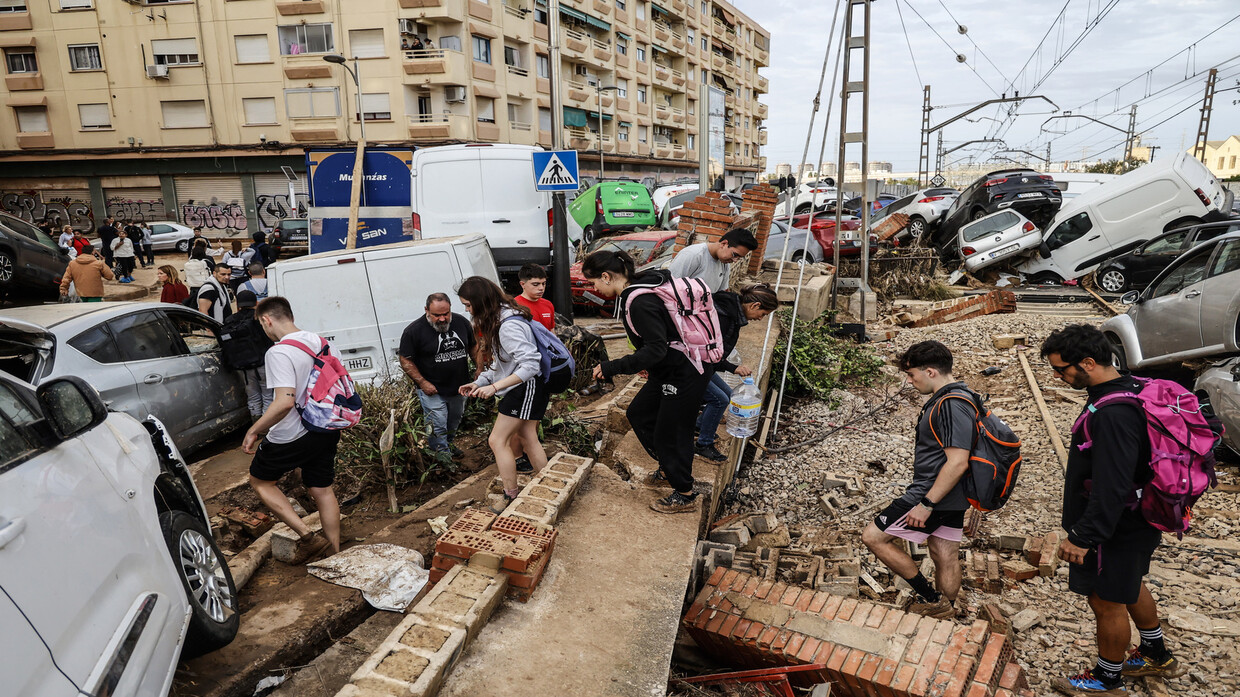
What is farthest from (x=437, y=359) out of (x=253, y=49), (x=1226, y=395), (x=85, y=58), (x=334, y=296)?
(x=85, y=58)

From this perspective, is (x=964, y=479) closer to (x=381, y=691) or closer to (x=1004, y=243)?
(x=381, y=691)

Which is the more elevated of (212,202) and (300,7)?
(300,7)

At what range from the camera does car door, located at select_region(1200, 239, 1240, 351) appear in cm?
659

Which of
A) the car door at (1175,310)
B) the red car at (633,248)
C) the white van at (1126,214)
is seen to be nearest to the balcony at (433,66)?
the red car at (633,248)

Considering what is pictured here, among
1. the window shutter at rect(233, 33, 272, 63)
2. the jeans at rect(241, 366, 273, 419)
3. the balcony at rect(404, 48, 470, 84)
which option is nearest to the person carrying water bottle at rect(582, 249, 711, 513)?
the jeans at rect(241, 366, 273, 419)

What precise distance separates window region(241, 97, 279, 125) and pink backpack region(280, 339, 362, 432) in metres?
30.2

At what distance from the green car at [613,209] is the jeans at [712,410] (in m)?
12.9

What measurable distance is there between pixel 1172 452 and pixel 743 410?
2.67m

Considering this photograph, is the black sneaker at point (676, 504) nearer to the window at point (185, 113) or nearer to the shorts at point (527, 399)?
the shorts at point (527, 399)

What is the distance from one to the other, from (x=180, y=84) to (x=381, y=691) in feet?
114

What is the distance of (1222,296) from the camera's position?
22.1 ft

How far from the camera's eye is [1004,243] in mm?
16328

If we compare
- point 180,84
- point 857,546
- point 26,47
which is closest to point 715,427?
point 857,546

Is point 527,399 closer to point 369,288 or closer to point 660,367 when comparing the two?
point 660,367
